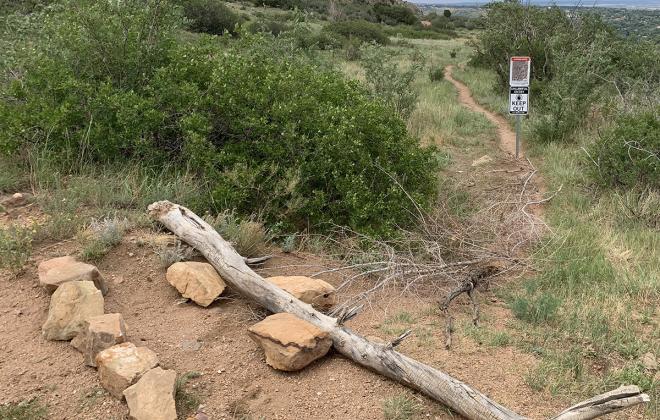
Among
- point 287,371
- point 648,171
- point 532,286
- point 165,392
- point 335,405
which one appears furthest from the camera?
point 648,171

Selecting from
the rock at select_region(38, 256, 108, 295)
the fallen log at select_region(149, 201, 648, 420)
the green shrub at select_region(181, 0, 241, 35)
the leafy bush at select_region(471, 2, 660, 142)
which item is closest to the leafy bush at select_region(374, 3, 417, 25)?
the green shrub at select_region(181, 0, 241, 35)

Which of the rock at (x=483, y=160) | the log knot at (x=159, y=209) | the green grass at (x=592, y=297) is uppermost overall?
the log knot at (x=159, y=209)

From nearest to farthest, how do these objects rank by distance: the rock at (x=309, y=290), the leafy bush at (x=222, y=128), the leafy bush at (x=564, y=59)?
1. the rock at (x=309, y=290)
2. the leafy bush at (x=222, y=128)
3. the leafy bush at (x=564, y=59)

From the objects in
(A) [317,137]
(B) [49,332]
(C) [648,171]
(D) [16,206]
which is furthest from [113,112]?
(C) [648,171]

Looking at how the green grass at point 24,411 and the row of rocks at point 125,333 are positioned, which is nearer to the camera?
the green grass at point 24,411

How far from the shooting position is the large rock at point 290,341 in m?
3.33

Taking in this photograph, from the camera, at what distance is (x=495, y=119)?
1308 cm

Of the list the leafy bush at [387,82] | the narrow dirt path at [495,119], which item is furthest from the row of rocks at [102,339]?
the narrow dirt path at [495,119]

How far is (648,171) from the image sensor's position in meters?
7.40

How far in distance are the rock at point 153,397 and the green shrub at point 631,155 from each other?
6.44 meters

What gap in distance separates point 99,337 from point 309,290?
1.37 meters

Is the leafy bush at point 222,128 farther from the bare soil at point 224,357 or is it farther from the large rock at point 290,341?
A: the large rock at point 290,341

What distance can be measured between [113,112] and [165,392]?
381 centimetres

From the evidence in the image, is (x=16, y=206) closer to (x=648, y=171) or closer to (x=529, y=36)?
(x=648, y=171)
